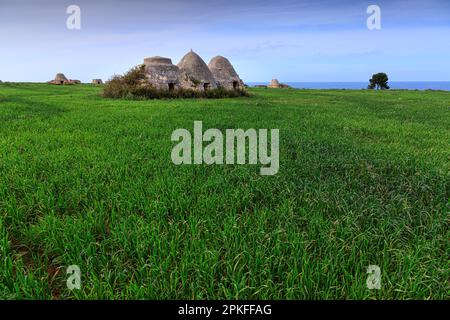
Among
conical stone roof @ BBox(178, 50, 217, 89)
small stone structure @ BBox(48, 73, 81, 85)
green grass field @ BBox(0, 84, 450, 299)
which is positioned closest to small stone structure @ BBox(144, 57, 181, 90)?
conical stone roof @ BBox(178, 50, 217, 89)

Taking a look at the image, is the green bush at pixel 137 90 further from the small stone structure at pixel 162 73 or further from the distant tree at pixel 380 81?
the distant tree at pixel 380 81

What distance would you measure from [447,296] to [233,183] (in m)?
3.03

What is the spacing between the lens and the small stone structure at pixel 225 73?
28.9 metres

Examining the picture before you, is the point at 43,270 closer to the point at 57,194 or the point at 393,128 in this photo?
the point at 57,194

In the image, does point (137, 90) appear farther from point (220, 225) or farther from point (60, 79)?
point (60, 79)

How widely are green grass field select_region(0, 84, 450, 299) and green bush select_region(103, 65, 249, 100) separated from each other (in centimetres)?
1605

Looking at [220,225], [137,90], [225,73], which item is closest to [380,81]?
[225,73]

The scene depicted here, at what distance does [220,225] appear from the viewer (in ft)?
11.4

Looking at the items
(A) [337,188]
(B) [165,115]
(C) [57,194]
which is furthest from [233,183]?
(B) [165,115]

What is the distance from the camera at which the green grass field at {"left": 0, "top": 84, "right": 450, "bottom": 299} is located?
252 cm

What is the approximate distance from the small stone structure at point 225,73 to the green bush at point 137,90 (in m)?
4.79

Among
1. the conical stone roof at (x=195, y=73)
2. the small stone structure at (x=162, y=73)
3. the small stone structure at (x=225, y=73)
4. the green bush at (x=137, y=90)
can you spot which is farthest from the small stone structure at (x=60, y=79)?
the small stone structure at (x=162, y=73)

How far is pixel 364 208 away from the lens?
12.9 feet

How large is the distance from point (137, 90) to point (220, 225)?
2068 cm
